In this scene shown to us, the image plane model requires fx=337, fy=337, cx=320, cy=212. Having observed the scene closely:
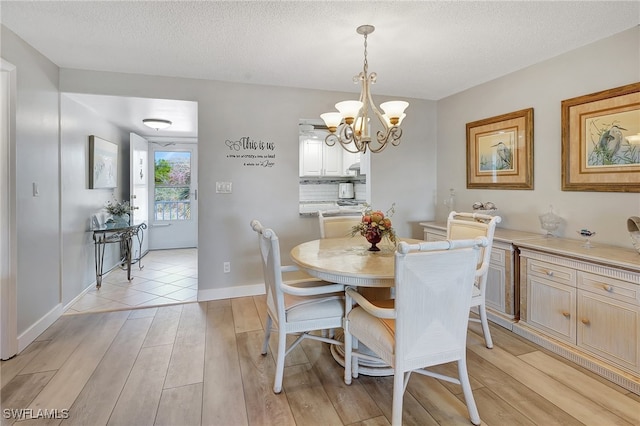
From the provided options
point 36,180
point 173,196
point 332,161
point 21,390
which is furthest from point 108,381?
point 173,196

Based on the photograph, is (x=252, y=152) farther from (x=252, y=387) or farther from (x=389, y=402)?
(x=389, y=402)

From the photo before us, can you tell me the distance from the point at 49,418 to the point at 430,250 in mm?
2127

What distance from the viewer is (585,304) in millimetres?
2287

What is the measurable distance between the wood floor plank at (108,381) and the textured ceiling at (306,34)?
7.66 feet

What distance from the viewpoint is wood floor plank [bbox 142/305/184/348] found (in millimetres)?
2659

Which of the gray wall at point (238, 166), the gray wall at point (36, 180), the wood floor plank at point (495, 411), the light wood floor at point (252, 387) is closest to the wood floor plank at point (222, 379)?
the light wood floor at point (252, 387)

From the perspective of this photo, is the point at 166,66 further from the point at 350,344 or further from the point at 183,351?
the point at 350,344

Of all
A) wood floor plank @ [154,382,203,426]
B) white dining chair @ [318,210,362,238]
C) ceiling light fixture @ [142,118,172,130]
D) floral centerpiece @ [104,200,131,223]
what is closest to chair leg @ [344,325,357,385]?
wood floor plank @ [154,382,203,426]

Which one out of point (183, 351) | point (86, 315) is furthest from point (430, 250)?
point (86, 315)

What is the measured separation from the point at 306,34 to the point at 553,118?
2.24 m

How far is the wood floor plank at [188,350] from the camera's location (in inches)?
84.3

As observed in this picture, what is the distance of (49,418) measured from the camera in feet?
5.76

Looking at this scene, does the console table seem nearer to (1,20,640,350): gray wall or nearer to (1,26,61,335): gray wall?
(1,20,640,350): gray wall

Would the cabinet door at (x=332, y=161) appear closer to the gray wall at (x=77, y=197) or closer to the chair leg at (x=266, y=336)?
the gray wall at (x=77, y=197)
